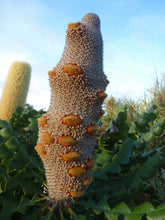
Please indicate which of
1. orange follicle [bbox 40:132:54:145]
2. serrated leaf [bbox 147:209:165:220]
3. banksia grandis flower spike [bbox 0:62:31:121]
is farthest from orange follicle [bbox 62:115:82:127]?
banksia grandis flower spike [bbox 0:62:31:121]

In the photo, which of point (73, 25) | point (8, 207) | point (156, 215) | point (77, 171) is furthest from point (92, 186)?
point (73, 25)

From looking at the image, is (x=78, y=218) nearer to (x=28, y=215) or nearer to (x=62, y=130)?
(x=28, y=215)

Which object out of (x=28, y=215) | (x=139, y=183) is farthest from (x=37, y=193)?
(x=139, y=183)

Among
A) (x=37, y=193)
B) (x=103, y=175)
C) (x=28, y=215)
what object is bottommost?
(x=28, y=215)

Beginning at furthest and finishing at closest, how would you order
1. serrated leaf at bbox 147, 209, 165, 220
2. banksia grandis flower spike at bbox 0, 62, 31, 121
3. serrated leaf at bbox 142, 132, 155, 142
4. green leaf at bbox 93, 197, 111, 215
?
banksia grandis flower spike at bbox 0, 62, 31, 121 < serrated leaf at bbox 142, 132, 155, 142 < green leaf at bbox 93, 197, 111, 215 < serrated leaf at bbox 147, 209, 165, 220

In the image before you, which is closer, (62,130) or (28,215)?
(62,130)

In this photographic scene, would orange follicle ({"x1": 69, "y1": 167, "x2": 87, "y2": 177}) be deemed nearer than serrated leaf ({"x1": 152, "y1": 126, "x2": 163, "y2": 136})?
Yes

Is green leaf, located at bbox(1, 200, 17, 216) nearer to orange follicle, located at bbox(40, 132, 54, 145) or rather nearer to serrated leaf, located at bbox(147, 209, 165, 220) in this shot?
orange follicle, located at bbox(40, 132, 54, 145)
